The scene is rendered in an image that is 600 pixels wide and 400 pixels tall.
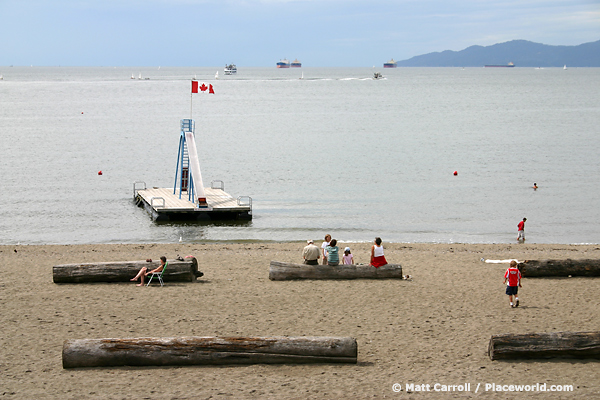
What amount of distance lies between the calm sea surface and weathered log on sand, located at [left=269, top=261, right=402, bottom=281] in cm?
1024

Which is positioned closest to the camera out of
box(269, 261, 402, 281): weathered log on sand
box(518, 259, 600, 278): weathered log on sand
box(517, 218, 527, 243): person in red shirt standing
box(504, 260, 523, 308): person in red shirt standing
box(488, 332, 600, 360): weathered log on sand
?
box(488, 332, 600, 360): weathered log on sand

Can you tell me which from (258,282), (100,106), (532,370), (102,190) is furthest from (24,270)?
(100,106)

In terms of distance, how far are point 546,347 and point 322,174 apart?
111ft

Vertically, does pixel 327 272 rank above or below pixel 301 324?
above

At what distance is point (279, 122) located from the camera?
85.0m

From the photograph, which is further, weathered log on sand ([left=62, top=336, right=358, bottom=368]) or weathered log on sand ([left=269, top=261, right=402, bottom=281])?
weathered log on sand ([left=269, top=261, right=402, bottom=281])

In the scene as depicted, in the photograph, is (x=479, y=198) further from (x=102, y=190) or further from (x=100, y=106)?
(x=100, y=106)

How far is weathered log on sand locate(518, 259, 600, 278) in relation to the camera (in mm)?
16984

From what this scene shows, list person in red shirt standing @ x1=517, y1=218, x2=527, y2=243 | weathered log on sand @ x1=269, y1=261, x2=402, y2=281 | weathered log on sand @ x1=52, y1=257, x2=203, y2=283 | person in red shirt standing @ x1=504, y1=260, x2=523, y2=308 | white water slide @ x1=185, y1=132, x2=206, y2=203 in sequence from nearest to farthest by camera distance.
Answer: person in red shirt standing @ x1=504, y1=260, x2=523, y2=308, weathered log on sand @ x1=52, y1=257, x2=203, y2=283, weathered log on sand @ x1=269, y1=261, x2=402, y2=281, person in red shirt standing @ x1=517, y1=218, x2=527, y2=243, white water slide @ x1=185, y1=132, x2=206, y2=203

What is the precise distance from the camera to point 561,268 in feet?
56.0

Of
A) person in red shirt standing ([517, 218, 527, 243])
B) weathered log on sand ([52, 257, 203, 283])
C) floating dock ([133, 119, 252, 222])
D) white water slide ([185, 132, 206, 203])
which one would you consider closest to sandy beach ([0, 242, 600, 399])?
weathered log on sand ([52, 257, 203, 283])

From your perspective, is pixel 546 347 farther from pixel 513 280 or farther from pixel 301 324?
pixel 301 324

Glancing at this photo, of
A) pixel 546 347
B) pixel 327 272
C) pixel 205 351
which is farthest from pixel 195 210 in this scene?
pixel 546 347

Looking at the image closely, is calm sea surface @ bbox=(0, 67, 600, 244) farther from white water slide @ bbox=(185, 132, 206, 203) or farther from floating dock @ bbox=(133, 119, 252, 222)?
white water slide @ bbox=(185, 132, 206, 203)
